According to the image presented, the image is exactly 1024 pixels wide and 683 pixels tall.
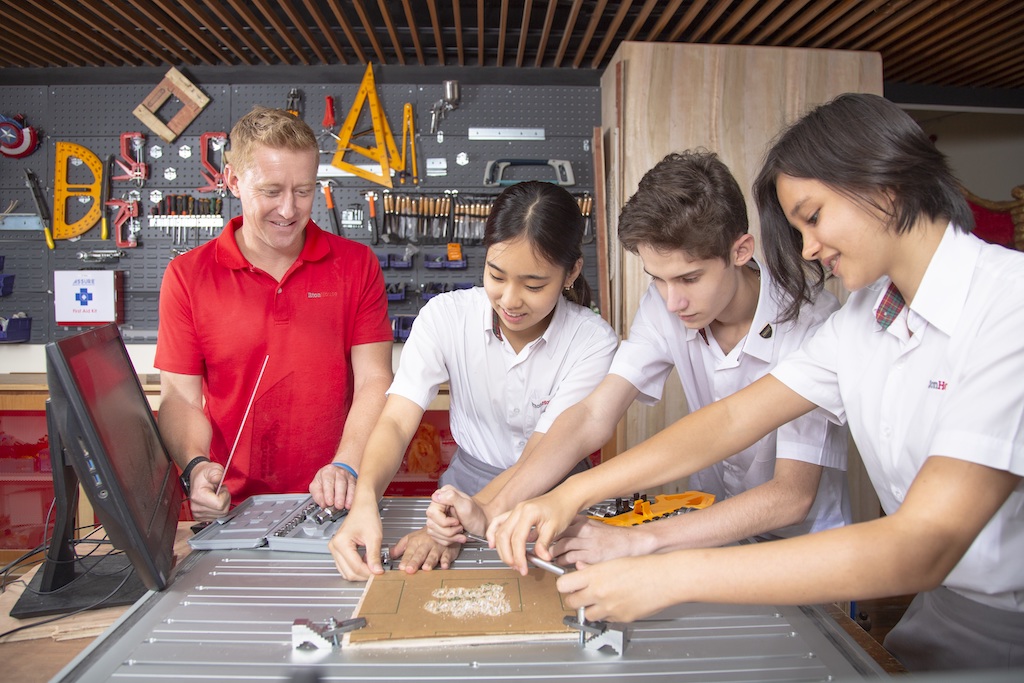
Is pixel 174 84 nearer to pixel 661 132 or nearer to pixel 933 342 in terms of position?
pixel 661 132

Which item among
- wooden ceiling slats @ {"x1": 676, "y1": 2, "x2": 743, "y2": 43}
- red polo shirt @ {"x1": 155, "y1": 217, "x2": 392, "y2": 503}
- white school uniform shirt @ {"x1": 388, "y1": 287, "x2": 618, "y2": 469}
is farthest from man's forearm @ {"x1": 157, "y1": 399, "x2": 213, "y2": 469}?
wooden ceiling slats @ {"x1": 676, "y1": 2, "x2": 743, "y2": 43}

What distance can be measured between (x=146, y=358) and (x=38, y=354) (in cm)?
58

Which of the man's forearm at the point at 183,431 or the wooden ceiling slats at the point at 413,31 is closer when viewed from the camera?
the man's forearm at the point at 183,431

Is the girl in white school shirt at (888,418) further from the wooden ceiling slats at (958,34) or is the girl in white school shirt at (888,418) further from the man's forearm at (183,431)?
the wooden ceiling slats at (958,34)

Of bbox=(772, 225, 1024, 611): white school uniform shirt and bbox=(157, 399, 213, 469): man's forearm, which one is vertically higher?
bbox=(772, 225, 1024, 611): white school uniform shirt

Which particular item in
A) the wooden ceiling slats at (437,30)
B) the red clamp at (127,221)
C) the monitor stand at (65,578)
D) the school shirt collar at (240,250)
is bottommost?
the monitor stand at (65,578)

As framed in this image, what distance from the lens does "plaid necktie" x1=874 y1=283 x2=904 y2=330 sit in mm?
1088

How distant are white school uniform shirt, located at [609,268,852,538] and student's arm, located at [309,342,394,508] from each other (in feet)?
2.13

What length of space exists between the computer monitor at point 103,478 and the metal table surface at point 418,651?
0.41 ft

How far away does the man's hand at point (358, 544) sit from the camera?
1140mm

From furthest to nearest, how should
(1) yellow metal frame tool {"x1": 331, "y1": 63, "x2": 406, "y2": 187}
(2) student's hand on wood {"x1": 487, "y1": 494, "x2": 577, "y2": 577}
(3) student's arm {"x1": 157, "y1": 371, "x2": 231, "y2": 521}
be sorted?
(1) yellow metal frame tool {"x1": 331, "y1": 63, "x2": 406, "y2": 187}, (3) student's arm {"x1": 157, "y1": 371, "x2": 231, "y2": 521}, (2) student's hand on wood {"x1": 487, "y1": 494, "x2": 577, "y2": 577}

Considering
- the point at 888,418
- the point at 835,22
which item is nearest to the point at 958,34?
the point at 835,22

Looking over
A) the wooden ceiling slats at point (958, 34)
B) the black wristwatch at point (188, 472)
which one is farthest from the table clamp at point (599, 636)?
the wooden ceiling slats at point (958, 34)

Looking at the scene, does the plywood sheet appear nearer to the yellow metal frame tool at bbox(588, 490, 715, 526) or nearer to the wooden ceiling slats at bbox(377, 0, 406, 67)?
the yellow metal frame tool at bbox(588, 490, 715, 526)
